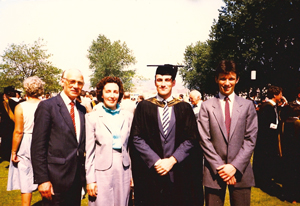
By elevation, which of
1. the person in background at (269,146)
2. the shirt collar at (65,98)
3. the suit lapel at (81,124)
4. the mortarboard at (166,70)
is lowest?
the person in background at (269,146)

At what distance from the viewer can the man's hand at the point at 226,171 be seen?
8.48 ft

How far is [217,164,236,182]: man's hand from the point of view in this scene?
102 inches

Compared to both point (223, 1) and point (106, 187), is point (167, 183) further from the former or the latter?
point (223, 1)

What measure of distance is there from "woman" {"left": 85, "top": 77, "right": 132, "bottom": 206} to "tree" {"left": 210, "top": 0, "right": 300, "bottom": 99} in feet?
68.1

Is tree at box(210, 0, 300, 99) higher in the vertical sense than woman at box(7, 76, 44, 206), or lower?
higher

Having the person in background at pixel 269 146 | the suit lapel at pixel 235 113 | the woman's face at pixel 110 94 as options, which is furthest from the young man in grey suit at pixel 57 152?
the person in background at pixel 269 146

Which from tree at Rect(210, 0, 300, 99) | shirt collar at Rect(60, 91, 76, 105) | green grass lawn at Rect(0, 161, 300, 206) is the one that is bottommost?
green grass lawn at Rect(0, 161, 300, 206)

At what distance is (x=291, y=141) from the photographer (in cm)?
481

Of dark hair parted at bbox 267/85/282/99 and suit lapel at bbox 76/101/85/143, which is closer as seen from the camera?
suit lapel at bbox 76/101/85/143

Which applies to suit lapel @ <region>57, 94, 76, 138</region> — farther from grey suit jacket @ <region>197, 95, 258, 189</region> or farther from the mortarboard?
grey suit jacket @ <region>197, 95, 258, 189</region>

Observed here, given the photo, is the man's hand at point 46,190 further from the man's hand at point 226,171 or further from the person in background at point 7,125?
the person in background at point 7,125

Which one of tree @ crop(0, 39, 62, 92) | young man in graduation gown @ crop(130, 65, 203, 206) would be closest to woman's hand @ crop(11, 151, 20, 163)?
young man in graduation gown @ crop(130, 65, 203, 206)

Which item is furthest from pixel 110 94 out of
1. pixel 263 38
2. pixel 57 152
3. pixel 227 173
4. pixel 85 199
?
pixel 263 38

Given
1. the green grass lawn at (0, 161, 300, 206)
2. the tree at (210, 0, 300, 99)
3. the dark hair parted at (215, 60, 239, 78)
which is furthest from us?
the tree at (210, 0, 300, 99)
